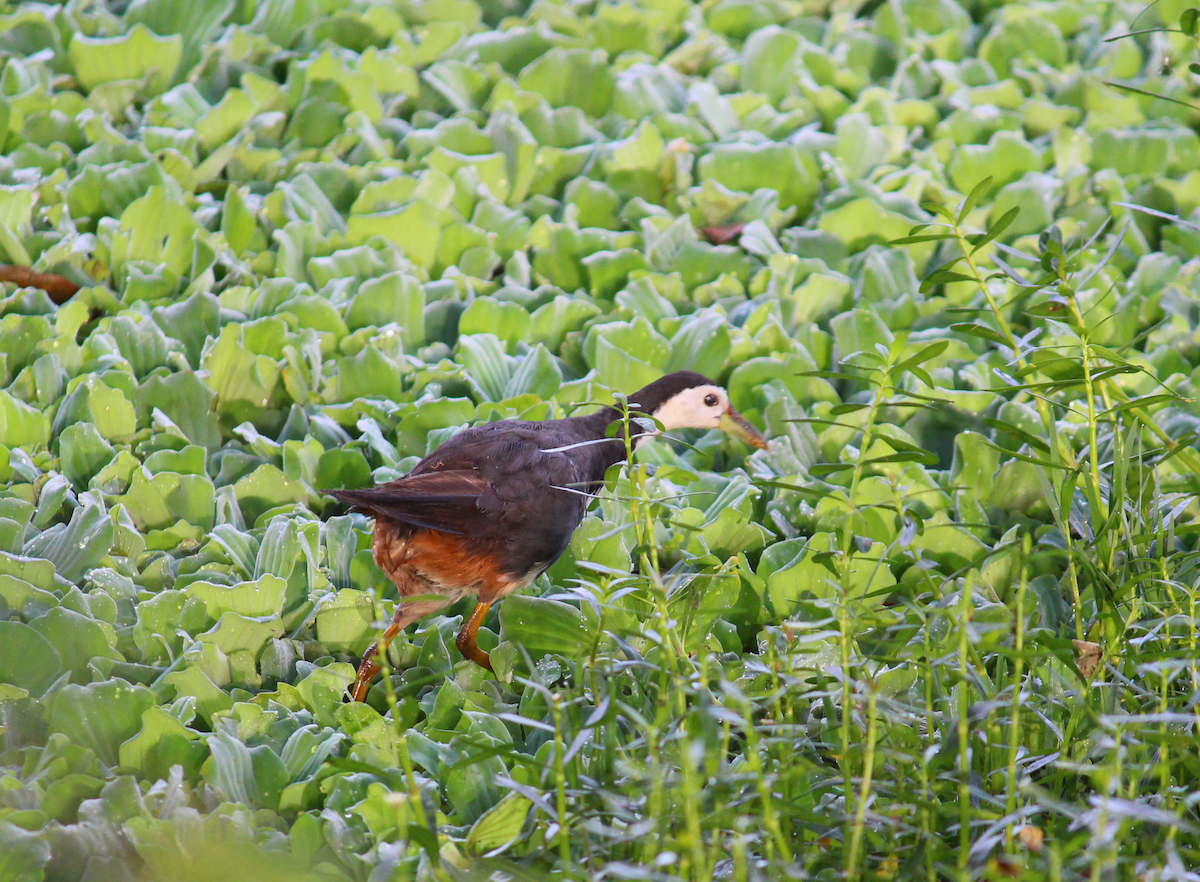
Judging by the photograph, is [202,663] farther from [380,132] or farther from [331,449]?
[380,132]

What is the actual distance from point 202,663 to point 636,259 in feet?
6.28

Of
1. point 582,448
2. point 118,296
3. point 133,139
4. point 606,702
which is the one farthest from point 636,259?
point 606,702

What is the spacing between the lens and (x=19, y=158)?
3701mm

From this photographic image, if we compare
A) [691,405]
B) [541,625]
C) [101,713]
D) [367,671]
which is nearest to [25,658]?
[101,713]

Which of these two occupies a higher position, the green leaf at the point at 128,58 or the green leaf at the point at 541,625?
the green leaf at the point at 128,58

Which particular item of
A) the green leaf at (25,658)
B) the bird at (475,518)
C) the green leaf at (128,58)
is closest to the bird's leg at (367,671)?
the bird at (475,518)

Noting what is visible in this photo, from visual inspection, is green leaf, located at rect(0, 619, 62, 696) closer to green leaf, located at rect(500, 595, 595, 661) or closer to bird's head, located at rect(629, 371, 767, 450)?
green leaf, located at rect(500, 595, 595, 661)

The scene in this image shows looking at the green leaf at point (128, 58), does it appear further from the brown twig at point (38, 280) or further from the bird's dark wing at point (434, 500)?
the bird's dark wing at point (434, 500)

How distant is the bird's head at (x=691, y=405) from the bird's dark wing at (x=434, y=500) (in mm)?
643

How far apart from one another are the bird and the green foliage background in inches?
3.3

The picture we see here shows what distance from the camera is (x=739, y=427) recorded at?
295cm

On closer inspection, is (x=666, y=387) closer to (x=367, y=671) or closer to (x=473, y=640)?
(x=473, y=640)

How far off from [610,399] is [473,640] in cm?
78

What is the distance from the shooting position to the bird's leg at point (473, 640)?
7.88 feet
